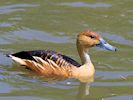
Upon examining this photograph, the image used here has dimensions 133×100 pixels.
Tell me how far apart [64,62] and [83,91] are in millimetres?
832

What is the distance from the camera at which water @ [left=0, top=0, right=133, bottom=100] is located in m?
9.97

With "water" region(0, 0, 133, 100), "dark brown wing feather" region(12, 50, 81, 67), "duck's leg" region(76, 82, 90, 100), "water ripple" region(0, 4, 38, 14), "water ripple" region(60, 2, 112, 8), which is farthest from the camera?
"water ripple" region(60, 2, 112, 8)

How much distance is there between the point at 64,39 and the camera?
12.4 metres

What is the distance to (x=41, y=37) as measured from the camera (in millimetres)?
12469

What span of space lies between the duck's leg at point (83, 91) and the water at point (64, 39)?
0.07 metres

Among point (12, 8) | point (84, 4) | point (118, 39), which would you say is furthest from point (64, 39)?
point (84, 4)

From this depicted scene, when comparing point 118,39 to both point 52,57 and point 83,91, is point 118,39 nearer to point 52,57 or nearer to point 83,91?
point 52,57

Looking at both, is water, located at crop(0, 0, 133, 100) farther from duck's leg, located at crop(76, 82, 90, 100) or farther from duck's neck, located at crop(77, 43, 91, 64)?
duck's neck, located at crop(77, 43, 91, 64)

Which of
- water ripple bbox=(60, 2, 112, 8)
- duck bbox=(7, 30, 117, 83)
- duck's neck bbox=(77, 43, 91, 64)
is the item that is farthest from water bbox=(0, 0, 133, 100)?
duck's neck bbox=(77, 43, 91, 64)

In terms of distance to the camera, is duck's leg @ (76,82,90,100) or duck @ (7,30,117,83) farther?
duck @ (7,30,117,83)

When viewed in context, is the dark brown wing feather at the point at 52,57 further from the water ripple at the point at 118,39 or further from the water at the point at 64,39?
the water ripple at the point at 118,39

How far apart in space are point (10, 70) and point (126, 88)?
2.13m

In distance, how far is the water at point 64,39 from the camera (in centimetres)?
997

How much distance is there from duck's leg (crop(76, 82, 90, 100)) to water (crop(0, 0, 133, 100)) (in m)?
0.07
